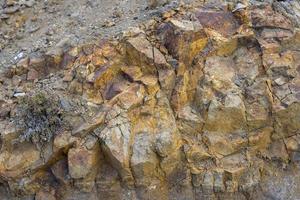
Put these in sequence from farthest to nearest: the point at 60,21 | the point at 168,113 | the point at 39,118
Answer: the point at 60,21, the point at 168,113, the point at 39,118

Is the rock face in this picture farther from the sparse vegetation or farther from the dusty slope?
the dusty slope

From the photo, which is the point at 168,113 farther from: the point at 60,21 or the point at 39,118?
the point at 60,21

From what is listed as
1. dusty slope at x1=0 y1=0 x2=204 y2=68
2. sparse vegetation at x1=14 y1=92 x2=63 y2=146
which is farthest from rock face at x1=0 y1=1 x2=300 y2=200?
dusty slope at x1=0 y1=0 x2=204 y2=68

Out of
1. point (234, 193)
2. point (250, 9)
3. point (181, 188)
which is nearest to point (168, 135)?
point (181, 188)

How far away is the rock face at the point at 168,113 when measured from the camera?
6.38m

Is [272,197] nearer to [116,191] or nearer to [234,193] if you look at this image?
[234,193]

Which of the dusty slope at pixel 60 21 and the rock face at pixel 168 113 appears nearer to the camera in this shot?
the rock face at pixel 168 113

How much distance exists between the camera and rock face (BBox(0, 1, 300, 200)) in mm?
6379

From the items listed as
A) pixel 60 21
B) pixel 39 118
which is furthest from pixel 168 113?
pixel 60 21

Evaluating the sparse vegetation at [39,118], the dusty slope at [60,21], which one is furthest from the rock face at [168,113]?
the dusty slope at [60,21]

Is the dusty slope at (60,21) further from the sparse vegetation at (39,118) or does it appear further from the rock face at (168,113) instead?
the sparse vegetation at (39,118)

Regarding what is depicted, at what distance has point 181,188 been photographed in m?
6.56

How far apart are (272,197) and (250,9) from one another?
114 inches

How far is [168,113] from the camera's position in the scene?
659 centimetres
